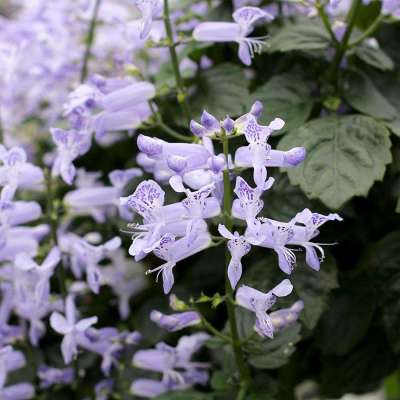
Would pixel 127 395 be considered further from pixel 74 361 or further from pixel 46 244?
pixel 46 244

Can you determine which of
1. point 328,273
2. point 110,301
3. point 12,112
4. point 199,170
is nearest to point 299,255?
point 328,273

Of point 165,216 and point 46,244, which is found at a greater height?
point 165,216

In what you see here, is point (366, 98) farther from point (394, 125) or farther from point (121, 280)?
point (121, 280)

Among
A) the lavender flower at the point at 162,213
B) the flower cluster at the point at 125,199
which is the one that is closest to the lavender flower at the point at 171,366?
the flower cluster at the point at 125,199

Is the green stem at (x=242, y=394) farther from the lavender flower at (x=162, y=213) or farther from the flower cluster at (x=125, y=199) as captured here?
the lavender flower at (x=162, y=213)

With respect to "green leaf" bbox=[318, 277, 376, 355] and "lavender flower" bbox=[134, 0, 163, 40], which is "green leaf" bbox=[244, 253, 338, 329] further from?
"lavender flower" bbox=[134, 0, 163, 40]

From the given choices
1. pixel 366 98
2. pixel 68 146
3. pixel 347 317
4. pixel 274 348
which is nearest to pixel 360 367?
pixel 347 317
